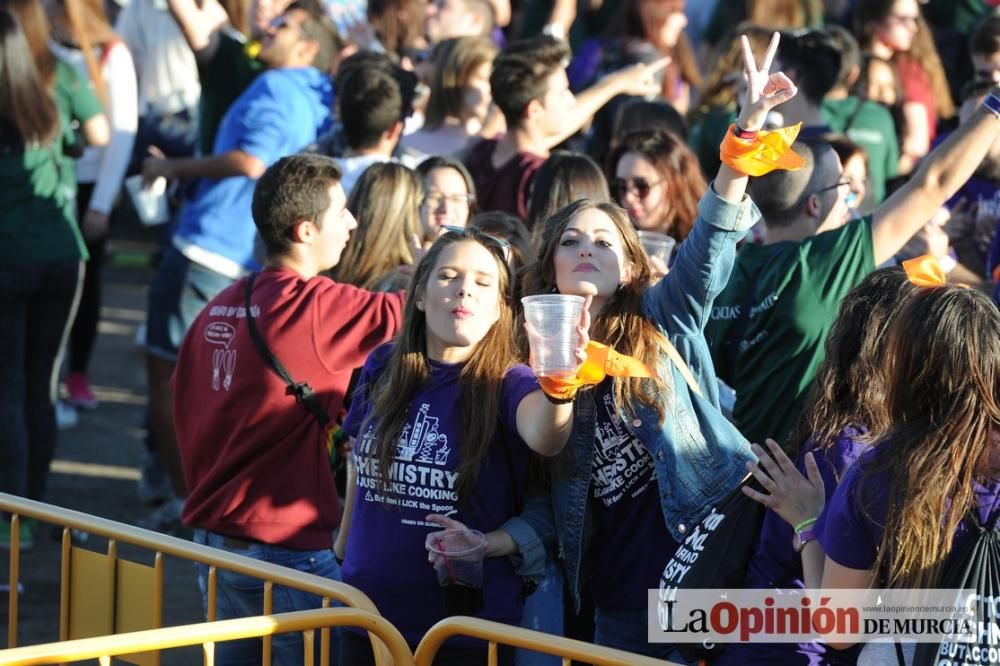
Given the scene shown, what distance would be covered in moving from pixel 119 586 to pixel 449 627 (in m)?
1.09

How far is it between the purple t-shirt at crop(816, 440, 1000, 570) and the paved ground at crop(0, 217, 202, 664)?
131 inches

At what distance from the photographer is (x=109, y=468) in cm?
775

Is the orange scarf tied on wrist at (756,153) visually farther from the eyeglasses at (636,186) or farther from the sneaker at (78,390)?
the sneaker at (78,390)

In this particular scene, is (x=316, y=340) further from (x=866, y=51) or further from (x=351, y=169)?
(x=866, y=51)

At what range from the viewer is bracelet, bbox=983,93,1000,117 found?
3.98 m

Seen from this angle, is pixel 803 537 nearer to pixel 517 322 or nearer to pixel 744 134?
pixel 744 134

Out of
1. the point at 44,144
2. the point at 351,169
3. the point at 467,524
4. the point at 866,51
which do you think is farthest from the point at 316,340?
the point at 866,51

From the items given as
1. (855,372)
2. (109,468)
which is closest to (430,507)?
(855,372)

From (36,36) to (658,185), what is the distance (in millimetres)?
3006

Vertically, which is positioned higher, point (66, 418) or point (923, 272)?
point (923, 272)

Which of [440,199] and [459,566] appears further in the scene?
[440,199]

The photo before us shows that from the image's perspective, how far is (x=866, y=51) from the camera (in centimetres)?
786

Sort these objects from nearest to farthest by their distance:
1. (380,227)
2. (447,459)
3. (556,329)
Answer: (556,329)
(447,459)
(380,227)

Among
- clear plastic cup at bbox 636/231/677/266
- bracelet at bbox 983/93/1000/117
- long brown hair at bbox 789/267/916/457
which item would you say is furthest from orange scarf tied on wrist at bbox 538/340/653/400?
bracelet at bbox 983/93/1000/117
